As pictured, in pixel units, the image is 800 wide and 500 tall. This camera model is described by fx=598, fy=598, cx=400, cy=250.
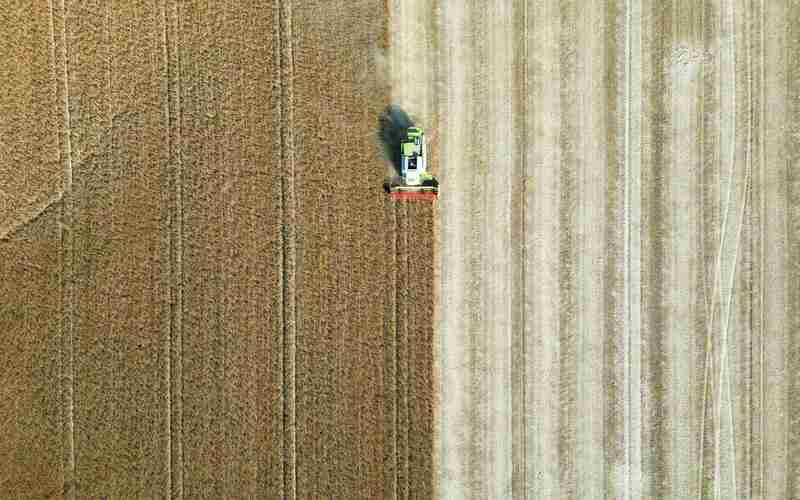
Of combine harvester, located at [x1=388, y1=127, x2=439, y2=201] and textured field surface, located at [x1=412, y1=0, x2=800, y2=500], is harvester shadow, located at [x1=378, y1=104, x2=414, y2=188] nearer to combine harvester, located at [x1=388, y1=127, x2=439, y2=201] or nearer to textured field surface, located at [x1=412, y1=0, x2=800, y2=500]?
combine harvester, located at [x1=388, y1=127, x2=439, y2=201]

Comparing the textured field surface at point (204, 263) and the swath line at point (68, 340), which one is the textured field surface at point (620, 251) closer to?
the textured field surface at point (204, 263)

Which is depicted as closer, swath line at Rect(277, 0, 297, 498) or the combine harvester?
the combine harvester

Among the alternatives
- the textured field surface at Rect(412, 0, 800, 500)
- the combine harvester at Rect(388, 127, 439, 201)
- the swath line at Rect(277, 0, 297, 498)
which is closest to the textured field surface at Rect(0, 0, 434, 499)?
the swath line at Rect(277, 0, 297, 498)

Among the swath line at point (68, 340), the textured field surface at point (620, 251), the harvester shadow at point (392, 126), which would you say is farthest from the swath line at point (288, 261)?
the swath line at point (68, 340)

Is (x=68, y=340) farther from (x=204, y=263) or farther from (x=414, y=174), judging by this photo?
(x=414, y=174)

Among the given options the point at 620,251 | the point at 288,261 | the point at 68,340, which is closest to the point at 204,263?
the point at 288,261

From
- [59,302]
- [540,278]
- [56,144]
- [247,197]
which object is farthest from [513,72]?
[59,302]
